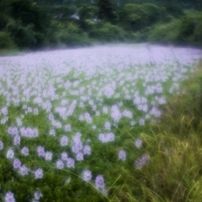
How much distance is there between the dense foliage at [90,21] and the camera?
2750 millimetres

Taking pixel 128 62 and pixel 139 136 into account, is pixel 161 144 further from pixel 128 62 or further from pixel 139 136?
pixel 128 62

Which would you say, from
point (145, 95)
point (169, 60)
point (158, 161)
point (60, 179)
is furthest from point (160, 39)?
point (60, 179)

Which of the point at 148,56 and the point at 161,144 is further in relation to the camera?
the point at 148,56

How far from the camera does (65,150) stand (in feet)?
7.87

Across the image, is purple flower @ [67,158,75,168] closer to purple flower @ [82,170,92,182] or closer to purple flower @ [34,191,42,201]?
purple flower @ [82,170,92,182]

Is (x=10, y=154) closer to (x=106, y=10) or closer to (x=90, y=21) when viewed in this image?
(x=90, y=21)

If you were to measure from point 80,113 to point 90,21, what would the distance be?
0.72 metres

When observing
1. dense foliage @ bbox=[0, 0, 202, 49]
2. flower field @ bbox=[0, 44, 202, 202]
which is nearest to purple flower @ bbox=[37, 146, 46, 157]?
flower field @ bbox=[0, 44, 202, 202]

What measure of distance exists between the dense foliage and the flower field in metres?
0.09

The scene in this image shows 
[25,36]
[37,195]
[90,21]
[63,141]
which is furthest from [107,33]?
[37,195]

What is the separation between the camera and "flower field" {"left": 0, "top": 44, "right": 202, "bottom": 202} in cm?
222

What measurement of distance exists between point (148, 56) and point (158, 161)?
0.91 metres

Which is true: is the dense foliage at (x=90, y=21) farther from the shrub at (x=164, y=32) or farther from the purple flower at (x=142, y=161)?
the purple flower at (x=142, y=161)

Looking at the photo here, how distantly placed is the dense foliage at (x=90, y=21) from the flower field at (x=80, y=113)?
89mm
